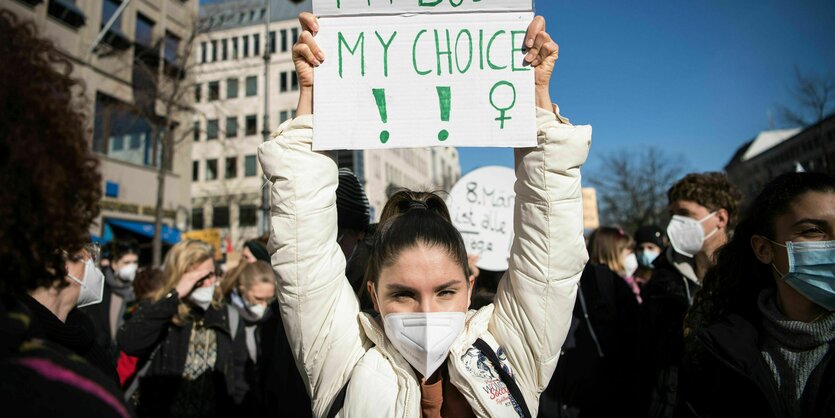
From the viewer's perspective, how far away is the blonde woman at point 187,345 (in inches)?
130

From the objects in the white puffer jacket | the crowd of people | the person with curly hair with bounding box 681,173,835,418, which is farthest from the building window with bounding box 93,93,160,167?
the person with curly hair with bounding box 681,173,835,418

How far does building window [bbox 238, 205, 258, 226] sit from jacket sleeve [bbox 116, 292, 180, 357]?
36255 mm

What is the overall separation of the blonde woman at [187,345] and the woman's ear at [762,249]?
3.19 m

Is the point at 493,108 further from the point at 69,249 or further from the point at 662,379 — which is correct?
the point at 662,379

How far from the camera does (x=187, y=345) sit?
136 inches

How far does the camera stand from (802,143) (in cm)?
5478

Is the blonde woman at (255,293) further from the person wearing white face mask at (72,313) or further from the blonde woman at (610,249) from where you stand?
the blonde woman at (610,249)

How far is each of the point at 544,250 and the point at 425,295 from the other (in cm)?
42

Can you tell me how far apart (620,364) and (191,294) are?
9.68 feet

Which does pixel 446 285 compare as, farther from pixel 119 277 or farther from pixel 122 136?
pixel 122 136

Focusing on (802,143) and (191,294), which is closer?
(191,294)

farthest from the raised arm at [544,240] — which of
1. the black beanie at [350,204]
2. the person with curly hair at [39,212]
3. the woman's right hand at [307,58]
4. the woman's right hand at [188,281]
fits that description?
the woman's right hand at [188,281]

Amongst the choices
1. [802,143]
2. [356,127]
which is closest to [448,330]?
[356,127]

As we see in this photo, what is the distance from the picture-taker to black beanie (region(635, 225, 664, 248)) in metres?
5.48
